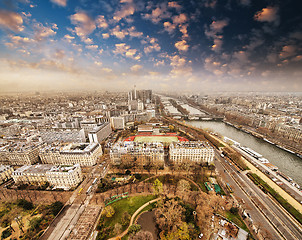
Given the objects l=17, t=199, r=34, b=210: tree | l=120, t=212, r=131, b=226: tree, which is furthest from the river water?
l=17, t=199, r=34, b=210: tree

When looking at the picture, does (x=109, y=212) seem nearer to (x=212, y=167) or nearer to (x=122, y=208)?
(x=122, y=208)

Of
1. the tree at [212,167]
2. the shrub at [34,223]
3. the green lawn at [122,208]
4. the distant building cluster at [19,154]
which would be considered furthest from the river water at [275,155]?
the distant building cluster at [19,154]

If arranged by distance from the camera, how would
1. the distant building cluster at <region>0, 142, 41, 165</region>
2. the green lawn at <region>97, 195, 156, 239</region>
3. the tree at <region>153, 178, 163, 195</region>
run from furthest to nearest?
the distant building cluster at <region>0, 142, 41, 165</region> → the tree at <region>153, 178, 163, 195</region> → the green lawn at <region>97, 195, 156, 239</region>

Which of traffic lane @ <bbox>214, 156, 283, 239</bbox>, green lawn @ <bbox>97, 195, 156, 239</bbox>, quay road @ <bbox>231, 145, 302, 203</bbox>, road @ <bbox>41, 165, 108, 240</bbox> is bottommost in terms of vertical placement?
road @ <bbox>41, 165, 108, 240</bbox>

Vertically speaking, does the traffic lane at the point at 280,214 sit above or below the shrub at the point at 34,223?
below

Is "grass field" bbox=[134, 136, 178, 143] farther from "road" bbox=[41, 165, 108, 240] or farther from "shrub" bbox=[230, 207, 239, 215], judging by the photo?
"shrub" bbox=[230, 207, 239, 215]

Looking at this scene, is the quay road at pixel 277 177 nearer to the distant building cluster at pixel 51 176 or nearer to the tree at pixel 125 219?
the tree at pixel 125 219
